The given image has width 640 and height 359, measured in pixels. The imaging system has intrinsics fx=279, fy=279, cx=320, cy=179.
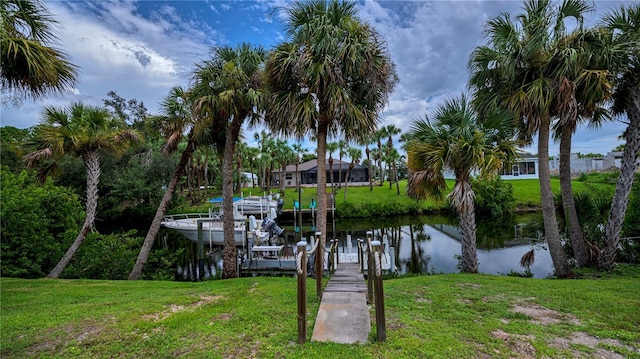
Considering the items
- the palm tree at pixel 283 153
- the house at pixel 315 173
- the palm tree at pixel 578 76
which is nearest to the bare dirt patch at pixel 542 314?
the palm tree at pixel 578 76

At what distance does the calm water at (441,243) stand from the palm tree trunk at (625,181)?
2.44 meters

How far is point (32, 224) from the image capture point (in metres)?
8.70

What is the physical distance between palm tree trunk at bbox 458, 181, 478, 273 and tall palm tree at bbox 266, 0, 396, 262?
3.28 m

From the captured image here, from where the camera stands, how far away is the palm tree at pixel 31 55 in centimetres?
426

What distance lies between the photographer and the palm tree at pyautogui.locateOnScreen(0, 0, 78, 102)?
4262 millimetres

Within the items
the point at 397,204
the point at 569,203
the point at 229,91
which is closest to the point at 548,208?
the point at 569,203

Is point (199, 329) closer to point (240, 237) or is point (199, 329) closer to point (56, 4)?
point (56, 4)

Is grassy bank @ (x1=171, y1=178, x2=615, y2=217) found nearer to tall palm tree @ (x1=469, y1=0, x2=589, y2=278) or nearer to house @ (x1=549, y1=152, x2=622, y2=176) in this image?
house @ (x1=549, y1=152, x2=622, y2=176)

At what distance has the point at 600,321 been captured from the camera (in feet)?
13.9

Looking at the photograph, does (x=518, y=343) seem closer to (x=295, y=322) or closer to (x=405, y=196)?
(x=295, y=322)

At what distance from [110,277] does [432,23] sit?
49.7ft

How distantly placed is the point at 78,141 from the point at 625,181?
16225mm

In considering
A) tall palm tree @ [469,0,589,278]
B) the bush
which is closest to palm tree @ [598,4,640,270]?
tall palm tree @ [469,0,589,278]

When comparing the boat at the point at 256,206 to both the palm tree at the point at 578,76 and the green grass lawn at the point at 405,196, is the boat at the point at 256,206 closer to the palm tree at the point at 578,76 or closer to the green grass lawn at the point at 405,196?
the green grass lawn at the point at 405,196
